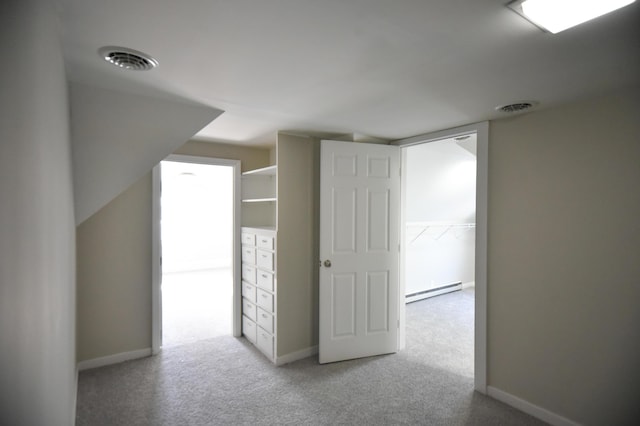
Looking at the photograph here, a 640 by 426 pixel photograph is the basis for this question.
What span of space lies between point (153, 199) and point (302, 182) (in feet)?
4.89

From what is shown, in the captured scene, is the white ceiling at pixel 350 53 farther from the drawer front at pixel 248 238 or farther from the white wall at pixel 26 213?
the drawer front at pixel 248 238

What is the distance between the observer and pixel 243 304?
12.4ft

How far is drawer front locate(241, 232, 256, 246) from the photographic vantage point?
11.5 feet

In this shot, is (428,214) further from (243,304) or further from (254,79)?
(254,79)

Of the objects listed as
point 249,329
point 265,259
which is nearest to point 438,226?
point 265,259

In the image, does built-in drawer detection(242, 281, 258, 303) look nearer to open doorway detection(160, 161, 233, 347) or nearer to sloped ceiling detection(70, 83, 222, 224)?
sloped ceiling detection(70, 83, 222, 224)

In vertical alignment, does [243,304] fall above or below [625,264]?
below

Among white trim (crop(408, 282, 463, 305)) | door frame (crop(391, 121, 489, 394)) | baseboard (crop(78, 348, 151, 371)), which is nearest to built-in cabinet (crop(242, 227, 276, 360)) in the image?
baseboard (crop(78, 348, 151, 371))

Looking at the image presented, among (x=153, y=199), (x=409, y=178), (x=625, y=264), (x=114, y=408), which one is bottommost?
(x=114, y=408)

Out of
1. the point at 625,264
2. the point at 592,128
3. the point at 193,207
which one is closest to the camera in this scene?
the point at 625,264

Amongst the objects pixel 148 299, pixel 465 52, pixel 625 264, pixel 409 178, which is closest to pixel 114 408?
pixel 148 299

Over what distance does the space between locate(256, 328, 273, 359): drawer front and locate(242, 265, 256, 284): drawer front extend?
1.76ft

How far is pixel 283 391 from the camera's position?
260 centimetres

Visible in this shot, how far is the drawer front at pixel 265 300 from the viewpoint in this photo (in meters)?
3.18
